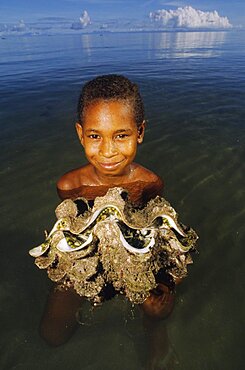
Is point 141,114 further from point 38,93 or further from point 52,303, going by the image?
point 38,93

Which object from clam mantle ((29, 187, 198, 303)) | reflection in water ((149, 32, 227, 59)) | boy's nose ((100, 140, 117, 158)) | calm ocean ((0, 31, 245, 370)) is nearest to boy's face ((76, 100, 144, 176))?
boy's nose ((100, 140, 117, 158))

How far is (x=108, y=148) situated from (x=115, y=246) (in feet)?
2.89

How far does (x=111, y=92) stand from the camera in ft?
7.64

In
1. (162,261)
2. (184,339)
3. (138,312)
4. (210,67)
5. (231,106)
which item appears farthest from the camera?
(210,67)

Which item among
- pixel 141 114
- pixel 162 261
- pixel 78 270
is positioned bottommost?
pixel 162 261

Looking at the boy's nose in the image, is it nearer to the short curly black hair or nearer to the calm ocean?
the short curly black hair

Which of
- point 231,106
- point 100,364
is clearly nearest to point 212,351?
point 100,364

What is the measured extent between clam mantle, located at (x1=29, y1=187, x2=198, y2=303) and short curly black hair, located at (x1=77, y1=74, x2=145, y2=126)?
30.7 inches

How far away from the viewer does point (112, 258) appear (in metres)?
2.09

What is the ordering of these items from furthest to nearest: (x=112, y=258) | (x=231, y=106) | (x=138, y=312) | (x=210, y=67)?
(x=210, y=67), (x=231, y=106), (x=138, y=312), (x=112, y=258)

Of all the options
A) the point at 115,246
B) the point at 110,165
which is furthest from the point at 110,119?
the point at 115,246

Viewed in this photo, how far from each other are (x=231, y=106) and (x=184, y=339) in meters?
8.08

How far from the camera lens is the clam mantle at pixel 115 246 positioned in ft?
6.72

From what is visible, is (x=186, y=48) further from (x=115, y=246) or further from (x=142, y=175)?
(x=115, y=246)
